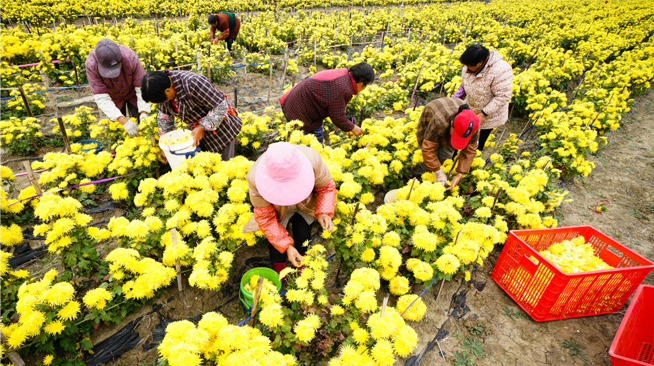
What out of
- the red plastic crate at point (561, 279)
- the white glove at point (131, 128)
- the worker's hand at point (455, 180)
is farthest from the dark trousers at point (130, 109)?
the red plastic crate at point (561, 279)

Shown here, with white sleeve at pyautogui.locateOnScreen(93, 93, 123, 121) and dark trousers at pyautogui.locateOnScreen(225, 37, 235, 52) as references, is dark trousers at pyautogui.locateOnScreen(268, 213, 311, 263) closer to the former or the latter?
Result: white sleeve at pyautogui.locateOnScreen(93, 93, 123, 121)

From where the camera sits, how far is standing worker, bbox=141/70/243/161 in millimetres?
2709

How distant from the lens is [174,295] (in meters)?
2.70

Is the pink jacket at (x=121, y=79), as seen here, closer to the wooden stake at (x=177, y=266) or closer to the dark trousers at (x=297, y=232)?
the wooden stake at (x=177, y=266)

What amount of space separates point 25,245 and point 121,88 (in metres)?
2.03

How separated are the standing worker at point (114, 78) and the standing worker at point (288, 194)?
2.37 meters

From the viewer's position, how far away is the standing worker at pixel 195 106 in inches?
107

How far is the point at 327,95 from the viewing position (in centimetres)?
341

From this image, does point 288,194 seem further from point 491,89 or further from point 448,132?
point 491,89

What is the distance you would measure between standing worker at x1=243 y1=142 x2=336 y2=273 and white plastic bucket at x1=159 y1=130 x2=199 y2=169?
1.20 m

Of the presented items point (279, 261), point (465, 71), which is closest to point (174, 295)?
point (279, 261)

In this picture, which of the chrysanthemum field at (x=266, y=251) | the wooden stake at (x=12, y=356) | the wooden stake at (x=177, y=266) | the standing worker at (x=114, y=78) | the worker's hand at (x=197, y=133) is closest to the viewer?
the wooden stake at (x=12, y=356)

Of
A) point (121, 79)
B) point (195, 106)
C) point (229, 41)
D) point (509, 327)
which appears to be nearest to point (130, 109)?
point (121, 79)

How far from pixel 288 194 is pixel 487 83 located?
3174mm
